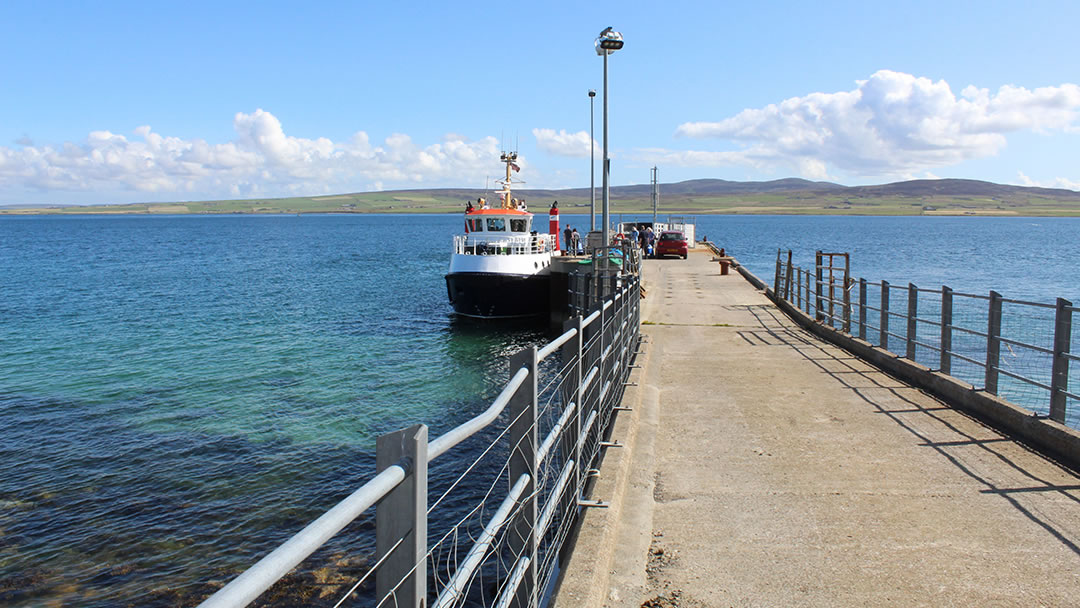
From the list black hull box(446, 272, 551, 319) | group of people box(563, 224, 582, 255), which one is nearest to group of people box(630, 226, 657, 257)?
group of people box(563, 224, 582, 255)

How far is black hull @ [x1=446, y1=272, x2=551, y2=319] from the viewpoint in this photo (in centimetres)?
2877

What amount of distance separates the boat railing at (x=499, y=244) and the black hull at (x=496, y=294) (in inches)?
52.0

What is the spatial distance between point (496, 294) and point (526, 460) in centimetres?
2485

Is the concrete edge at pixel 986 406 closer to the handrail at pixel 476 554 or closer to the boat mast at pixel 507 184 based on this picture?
the handrail at pixel 476 554

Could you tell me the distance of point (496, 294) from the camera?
2884cm

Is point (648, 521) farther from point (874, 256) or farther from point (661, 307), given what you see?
point (874, 256)

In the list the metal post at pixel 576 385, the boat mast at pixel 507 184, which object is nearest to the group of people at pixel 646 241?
the boat mast at pixel 507 184

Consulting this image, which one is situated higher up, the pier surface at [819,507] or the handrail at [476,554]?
the handrail at [476,554]

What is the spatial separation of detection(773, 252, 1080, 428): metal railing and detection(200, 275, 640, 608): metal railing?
154 inches

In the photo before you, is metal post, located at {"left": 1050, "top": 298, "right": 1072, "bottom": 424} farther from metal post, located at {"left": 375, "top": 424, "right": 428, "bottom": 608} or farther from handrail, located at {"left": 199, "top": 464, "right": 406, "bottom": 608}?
handrail, located at {"left": 199, "top": 464, "right": 406, "bottom": 608}

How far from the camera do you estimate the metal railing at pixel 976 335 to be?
7457 mm

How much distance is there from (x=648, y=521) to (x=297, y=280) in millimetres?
44454

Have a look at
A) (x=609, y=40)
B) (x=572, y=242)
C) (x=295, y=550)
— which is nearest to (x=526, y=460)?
(x=295, y=550)

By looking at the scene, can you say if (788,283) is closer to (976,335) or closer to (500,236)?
(976,335)
